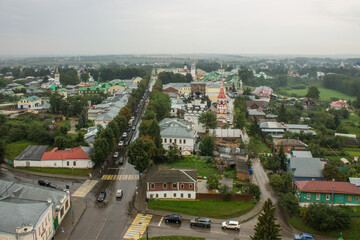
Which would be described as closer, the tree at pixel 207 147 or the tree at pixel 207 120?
the tree at pixel 207 147

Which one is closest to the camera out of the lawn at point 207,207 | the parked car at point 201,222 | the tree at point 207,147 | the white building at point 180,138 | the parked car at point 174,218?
the parked car at point 201,222

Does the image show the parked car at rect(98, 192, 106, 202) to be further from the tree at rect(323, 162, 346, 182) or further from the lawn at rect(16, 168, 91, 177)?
the tree at rect(323, 162, 346, 182)

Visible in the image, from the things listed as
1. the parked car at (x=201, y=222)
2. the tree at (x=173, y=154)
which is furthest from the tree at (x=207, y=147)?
the parked car at (x=201, y=222)

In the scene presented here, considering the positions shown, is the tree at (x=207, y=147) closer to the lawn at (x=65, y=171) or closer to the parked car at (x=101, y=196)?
the lawn at (x=65, y=171)

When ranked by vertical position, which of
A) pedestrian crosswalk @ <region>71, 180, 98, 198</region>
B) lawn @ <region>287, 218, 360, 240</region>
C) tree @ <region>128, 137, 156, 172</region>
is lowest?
lawn @ <region>287, 218, 360, 240</region>

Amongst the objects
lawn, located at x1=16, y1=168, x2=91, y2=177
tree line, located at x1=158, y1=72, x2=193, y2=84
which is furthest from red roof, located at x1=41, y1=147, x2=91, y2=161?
tree line, located at x1=158, y1=72, x2=193, y2=84

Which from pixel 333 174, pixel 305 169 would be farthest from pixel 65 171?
pixel 333 174
